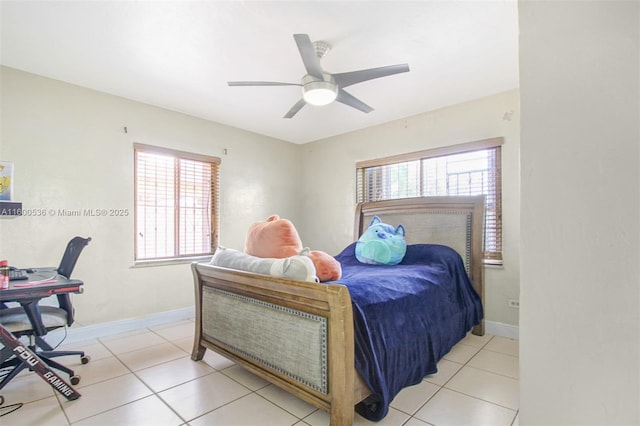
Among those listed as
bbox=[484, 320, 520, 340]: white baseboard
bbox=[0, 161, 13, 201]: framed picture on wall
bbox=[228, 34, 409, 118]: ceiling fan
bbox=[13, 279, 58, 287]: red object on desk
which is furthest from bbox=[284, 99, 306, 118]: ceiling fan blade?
bbox=[484, 320, 520, 340]: white baseboard

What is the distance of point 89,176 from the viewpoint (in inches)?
123

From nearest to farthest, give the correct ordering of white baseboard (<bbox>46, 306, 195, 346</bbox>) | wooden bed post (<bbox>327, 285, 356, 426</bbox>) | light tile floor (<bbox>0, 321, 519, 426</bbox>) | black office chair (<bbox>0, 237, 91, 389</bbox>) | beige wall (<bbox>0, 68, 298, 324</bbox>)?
wooden bed post (<bbox>327, 285, 356, 426</bbox>), light tile floor (<bbox>0, 321, 519, 426</bbox>), black office chair (<bbox>0, 237, 91, 389</bbox>), beige wall (<bbox>0, 68, 298, 324</bbox>), white baseboard (<bbox>46, 306, 195, 346</bbox>)

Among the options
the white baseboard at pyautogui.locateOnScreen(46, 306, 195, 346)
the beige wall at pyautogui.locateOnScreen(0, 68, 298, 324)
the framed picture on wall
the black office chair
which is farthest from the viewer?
the white baseboard at pyautogui.locateOnScreen(46, 306, 195, 346)

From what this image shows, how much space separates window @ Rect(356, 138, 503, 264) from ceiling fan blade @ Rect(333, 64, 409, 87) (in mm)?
1760

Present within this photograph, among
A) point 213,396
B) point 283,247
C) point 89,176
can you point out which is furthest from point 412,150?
point 89,176

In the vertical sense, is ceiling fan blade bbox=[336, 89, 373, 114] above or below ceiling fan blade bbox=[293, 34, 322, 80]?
below

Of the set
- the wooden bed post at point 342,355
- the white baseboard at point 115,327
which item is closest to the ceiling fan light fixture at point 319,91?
the wooden bed post at point 342,355

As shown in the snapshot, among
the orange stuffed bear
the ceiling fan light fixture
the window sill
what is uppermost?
the ceiling fan light fixture

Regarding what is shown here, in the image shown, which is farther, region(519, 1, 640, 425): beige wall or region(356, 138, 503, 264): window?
region(356, 138, 503, 264): window

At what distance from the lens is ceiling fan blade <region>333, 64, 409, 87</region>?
207cm

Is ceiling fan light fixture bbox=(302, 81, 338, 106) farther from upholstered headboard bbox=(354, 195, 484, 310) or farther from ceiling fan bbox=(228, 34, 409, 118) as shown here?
upholstered headboard bbox=(354, 195, 484, 310)

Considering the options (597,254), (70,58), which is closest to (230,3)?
(70,58)

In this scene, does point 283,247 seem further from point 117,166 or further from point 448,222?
point 117,166

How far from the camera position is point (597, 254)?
23.6 inches
